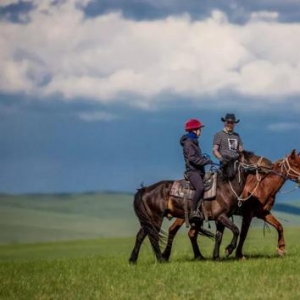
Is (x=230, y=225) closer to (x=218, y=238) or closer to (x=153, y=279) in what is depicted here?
(x=218, y=238)

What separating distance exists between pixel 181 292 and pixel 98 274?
11.4ft

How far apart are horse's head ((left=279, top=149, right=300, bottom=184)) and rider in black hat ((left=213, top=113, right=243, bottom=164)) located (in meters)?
1.39

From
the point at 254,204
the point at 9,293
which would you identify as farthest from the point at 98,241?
the point at 9,293

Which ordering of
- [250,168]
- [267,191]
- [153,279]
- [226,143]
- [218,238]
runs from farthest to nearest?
1. [267,191]
2. [250,168]
3. [218,238]
4. [226,143]
5. [153,279]

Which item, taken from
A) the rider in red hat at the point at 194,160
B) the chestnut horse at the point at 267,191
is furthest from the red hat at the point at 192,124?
the chestnut horse at the point at 267,191

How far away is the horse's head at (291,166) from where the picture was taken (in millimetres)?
17969

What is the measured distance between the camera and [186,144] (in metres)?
16.8

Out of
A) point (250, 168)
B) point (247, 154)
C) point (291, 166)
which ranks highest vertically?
point (247, 154)

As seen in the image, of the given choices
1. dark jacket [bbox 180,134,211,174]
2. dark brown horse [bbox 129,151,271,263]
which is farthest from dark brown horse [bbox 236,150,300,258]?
dark jacket [bbox 180,134,211,174]

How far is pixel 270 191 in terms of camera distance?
1794cm

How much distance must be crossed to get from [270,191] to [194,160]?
2.26 meters

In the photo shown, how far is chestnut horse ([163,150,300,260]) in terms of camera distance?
17891mm

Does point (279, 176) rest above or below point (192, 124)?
below

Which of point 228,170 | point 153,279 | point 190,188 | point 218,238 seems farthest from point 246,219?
point 153,279
